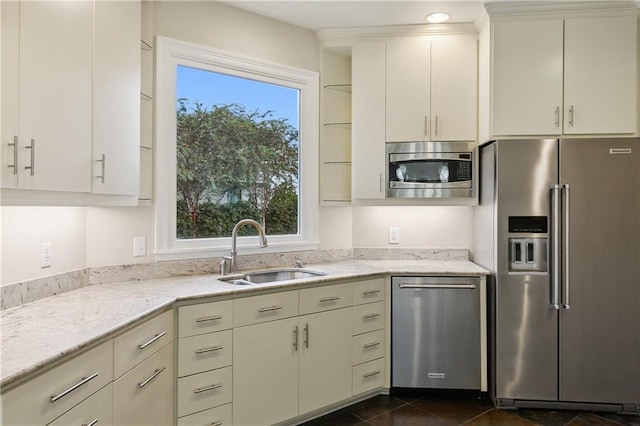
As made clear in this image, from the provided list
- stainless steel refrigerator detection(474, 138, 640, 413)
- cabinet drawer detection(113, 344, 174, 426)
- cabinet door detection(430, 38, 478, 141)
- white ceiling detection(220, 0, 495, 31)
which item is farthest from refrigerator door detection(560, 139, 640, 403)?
cabinet drawer detection(113, 344, 174, 426)

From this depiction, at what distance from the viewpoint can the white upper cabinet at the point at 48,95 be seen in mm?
1435

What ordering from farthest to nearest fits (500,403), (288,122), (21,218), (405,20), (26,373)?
(288,122)
(405,20)
(500,403)
(21,218)
(26,373)

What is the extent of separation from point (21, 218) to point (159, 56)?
1.27 m

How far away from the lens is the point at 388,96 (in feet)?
10.4

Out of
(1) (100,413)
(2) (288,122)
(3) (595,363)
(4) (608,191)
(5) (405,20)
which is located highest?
(5) (405,20)

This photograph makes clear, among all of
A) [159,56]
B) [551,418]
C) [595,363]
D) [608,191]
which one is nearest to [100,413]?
[159,56]

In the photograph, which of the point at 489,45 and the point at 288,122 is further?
the point at 288,122

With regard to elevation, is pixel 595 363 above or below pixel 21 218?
below

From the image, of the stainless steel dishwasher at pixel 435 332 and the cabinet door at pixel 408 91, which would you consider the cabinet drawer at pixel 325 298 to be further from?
the cabinet door at pixel 408 91

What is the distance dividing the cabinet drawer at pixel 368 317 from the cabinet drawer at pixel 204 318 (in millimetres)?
904

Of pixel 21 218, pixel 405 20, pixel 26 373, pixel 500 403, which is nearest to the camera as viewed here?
pixel 26 373

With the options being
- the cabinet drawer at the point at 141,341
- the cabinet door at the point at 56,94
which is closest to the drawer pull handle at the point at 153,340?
the cabinet drawer at the point at 141,341

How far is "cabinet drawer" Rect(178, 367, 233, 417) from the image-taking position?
2.10 meters

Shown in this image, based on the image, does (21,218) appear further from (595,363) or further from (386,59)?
(595,363)
